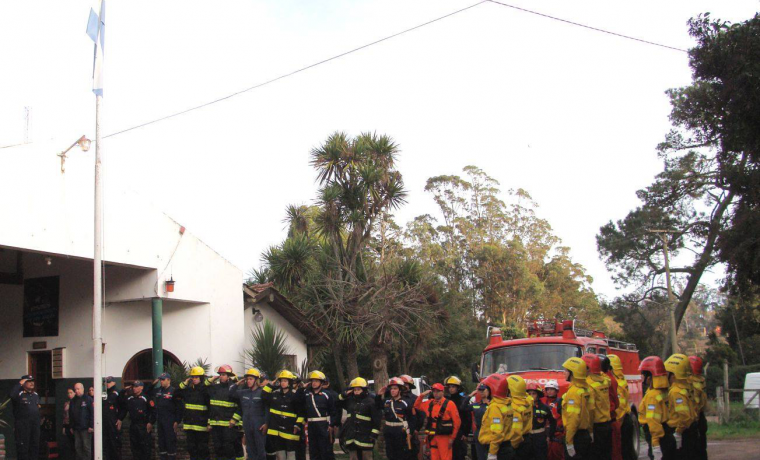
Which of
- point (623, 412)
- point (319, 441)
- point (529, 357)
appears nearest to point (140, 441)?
point (319, 441)

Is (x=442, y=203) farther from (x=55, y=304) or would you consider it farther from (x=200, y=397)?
(x=200, y=397)

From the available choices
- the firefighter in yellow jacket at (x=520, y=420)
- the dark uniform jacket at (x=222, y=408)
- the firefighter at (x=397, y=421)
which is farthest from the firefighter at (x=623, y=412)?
the dark uniform jacket at (x=222, y=408)

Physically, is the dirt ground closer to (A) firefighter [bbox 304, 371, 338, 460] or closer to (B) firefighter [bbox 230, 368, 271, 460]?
(A) firefighter [bbox 304, 371, 338, 460]

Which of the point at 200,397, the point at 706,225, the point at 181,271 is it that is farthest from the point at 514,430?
the point at 706,225

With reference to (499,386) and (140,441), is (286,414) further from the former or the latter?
(499,386)

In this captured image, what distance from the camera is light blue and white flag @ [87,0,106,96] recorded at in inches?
Result: 576

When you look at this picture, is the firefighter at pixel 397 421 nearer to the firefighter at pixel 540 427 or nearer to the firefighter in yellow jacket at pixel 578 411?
the firefighter at pixel 540 427

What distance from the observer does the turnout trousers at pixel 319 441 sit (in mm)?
12414

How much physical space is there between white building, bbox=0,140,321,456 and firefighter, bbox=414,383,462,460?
896 cm

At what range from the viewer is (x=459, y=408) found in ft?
38.1

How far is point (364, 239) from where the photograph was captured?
25.2 metres

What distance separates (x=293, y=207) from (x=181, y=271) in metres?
11.6

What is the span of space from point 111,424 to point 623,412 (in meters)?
10.4

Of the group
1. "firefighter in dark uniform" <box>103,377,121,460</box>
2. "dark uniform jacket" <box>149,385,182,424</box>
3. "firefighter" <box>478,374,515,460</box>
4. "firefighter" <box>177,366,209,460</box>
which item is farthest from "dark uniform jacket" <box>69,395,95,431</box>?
"firefighter" <box>478,374,515,460</box>
